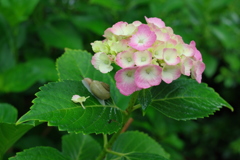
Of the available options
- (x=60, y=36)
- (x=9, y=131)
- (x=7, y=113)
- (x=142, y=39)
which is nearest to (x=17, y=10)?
(x=60, y=36)

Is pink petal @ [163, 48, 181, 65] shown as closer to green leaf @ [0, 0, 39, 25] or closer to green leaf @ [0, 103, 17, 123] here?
green leaf @ [0, 103, 17, 123]

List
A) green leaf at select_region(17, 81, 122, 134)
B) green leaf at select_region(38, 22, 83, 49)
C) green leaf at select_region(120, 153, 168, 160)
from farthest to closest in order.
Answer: green leaf at select_region(38, 22, 83, 49) → green leaf at select_region(120, 153, 168, 160) → green leaf at select_region(17, 81, 122, 134)

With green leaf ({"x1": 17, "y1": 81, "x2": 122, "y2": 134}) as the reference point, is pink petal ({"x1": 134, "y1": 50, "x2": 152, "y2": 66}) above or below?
above

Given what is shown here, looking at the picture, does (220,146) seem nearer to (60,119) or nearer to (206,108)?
(206,108)

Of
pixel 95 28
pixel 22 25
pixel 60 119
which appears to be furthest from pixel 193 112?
pixel 22 25

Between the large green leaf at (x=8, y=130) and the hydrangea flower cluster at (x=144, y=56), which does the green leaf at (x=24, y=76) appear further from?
the hydrangea flower cluster at (x=144, y=56)

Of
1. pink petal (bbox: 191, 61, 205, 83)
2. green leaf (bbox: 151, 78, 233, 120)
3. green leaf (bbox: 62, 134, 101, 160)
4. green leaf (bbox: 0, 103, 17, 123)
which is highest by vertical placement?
pink petal (bbox: 191, 61, 205, 83)

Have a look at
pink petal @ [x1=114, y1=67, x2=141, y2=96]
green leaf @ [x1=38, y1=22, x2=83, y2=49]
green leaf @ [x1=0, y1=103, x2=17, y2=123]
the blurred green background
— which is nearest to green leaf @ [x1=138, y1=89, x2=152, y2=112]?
pink petal @ [x1=114, y1=67, x2=141, y2=96]

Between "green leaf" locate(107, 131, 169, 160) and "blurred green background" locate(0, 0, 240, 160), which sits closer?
"green leaf" locate(107, 131, 169, 160)
